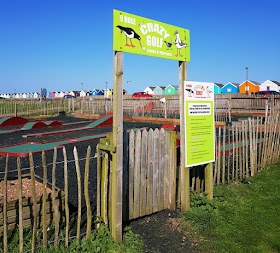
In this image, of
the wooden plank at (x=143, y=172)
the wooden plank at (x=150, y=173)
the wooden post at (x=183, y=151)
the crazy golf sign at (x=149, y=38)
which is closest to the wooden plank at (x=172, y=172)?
the wooden post at (x=183, y=151)

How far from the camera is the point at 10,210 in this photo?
370 cm

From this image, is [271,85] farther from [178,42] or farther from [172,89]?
[178,42]

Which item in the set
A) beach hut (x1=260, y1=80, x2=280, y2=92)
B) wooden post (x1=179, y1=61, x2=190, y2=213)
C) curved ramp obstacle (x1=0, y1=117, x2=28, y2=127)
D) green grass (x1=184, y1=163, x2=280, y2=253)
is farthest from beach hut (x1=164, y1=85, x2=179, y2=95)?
wooden post (x1=179, y1=61, x2=190, y2=213)

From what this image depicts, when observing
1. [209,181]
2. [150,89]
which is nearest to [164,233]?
[209,181]

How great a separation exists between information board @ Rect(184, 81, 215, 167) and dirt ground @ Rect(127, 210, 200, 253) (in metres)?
0.97

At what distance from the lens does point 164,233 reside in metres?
4.04

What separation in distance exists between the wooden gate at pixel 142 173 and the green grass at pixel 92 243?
25cm

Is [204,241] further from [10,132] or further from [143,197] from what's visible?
[10,132]

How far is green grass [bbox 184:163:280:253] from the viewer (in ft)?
12.4

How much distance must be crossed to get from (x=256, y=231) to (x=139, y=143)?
225 centimetres

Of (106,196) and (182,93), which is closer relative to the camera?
(106,196)

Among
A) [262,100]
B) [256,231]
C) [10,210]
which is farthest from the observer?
[262,100]

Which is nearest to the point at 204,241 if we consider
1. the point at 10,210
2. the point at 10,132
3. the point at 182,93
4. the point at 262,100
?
the point at 182,93

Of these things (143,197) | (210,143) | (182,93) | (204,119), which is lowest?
(143,197)
